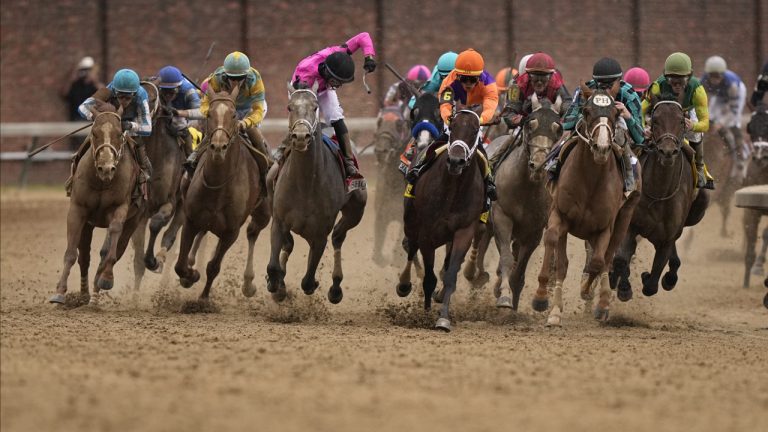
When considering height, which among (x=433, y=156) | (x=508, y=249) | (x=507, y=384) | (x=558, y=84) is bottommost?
(x=507, y=384)

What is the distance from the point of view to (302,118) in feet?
41.0

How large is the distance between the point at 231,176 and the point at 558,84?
3473 mm

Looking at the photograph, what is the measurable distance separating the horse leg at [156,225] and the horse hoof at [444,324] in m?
3.96

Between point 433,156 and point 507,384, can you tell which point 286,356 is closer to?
point 507,384

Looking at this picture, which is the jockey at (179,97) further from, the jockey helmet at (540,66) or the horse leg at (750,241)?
the horse leg at (750,241)

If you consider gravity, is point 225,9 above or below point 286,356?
above

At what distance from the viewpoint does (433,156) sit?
41.8ft

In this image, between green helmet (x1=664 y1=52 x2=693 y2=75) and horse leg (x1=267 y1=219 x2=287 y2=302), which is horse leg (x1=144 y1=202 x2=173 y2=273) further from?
green helmet (x1=664 y1=52 x2=693 y2=75)

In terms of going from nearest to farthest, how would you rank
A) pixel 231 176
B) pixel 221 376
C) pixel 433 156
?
pixel 221 376 < pixel 433 156 < pixel 231 176

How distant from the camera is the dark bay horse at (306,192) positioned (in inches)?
496

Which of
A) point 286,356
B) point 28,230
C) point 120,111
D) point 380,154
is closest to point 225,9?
point 28,230

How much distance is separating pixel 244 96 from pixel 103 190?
1.91 metres

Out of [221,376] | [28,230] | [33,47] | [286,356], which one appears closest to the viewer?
[221,376]

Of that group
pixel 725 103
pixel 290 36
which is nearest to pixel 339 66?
pixel 725 103
